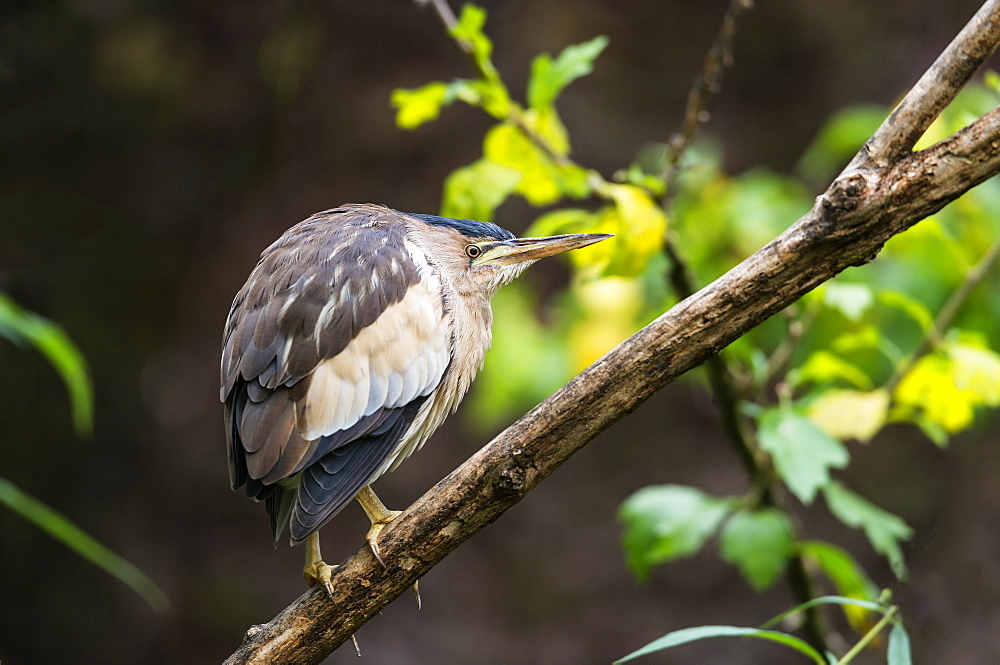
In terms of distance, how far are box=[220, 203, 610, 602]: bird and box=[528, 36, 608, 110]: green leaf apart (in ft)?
0.84

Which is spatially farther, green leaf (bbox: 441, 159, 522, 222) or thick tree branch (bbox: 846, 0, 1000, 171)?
green leaf (bbox: 441, 159, 522, 222)

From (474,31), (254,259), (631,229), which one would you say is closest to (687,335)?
(631,229)

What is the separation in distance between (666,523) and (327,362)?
0.72 meters

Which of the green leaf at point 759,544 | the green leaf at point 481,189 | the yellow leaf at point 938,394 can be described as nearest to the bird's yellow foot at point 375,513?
the green leaf at point 481,189

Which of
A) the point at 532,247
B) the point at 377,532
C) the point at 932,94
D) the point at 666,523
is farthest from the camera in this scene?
the point at 666,523

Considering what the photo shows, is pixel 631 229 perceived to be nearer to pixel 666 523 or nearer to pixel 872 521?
pixel 666 523

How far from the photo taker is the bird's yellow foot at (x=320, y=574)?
1.22 meters

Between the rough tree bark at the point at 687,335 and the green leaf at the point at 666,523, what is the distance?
564 millimetres

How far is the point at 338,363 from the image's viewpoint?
1313mm

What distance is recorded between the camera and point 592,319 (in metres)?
2.20

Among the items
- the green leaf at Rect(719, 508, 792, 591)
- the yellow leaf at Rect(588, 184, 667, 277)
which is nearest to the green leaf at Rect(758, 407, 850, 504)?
the green leaf at Rect(719, 508, 792, 591)

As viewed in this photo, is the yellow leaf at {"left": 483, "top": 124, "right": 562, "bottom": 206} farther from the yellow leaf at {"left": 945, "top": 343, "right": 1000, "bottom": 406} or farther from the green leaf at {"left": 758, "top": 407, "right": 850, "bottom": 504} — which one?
the yellow leaf at {"left": 945, "top": 343, "right": 1000, "bottom": 406}

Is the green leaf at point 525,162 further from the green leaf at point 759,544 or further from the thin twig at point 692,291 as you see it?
the green leaf at point 759,544

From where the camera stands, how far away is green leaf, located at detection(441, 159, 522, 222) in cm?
144
